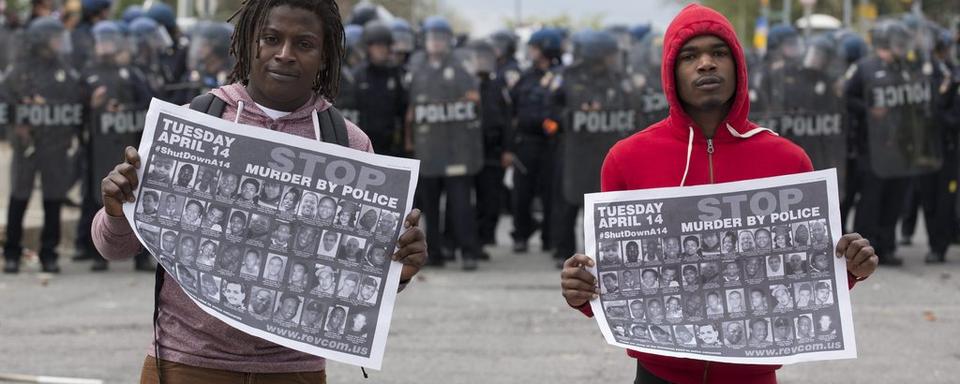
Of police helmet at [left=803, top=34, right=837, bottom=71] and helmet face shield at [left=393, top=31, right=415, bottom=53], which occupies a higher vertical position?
helmet face shield at [left=393, top=31, right=415, bottom=53]

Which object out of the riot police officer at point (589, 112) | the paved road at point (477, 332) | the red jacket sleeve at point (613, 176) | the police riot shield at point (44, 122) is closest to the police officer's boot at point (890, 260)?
the paved road at point (477, 332)

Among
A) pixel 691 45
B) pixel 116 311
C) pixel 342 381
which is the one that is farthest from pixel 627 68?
pixel 691 45

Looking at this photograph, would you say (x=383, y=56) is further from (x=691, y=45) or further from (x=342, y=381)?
(x=691, y=45)

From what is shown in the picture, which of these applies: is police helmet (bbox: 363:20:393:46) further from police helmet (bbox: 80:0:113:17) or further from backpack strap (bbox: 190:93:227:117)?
backpack strap (bbox: 190:93:227:117)

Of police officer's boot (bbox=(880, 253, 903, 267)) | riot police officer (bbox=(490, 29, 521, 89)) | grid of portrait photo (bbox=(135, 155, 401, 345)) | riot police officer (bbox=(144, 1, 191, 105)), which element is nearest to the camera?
grid of portrait photo (bbox=(135, 155, 401, 345))

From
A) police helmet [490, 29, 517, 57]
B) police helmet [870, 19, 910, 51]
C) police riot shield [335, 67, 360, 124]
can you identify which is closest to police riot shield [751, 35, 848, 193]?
police helmet [870, 19, 910, 51]

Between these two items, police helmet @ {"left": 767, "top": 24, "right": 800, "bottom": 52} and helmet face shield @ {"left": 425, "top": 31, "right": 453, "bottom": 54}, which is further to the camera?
police helmet @ {"left": 767, "top": 24, "right": 800, "bottom": 52}

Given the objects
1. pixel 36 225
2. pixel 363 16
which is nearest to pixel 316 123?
pixel 36 225

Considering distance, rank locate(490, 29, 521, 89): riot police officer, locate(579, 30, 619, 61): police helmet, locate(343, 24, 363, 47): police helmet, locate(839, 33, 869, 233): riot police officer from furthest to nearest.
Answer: locate(490, 29, 521, 89): riot police officer
locate(343, 24, 363, 47): police helmet
locate(839, 33, 869, 233): riot police officer
locate(579, 30, 619, 61): police helmet

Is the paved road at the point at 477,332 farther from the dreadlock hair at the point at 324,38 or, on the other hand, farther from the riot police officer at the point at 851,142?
the dreadlock hair at the point at 324,38

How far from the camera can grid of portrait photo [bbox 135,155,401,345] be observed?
372 centimetres

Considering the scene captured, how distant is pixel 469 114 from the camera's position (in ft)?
43.2

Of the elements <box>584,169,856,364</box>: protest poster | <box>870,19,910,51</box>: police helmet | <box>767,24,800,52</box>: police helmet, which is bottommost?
<box>584,169,856,364</box>: protest poster

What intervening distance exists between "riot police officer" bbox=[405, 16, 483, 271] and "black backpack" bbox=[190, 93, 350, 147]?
916cm
